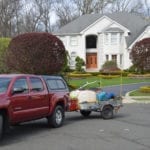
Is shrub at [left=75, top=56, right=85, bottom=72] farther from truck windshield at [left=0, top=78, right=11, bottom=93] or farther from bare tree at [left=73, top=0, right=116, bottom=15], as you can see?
truck windshield at [left=0, top=78, right=11, bottom=93]

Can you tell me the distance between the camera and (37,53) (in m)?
32.3

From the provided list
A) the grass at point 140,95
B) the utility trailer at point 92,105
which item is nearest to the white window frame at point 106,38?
the grass at point 140,95

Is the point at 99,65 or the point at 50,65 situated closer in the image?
the point at 50,65

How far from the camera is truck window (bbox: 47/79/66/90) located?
15.5 metres

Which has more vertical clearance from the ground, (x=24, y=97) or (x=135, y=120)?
(x=24, y=97)

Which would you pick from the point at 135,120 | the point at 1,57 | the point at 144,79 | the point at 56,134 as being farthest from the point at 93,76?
the point at 56,134

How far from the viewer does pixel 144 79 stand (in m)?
51.6

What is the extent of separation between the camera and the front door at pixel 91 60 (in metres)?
67.3

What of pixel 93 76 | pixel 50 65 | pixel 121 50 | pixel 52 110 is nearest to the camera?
pixel 52 110

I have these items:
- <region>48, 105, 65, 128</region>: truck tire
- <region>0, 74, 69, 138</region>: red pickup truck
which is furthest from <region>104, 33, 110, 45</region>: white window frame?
<region>48, 105, 65, 128</region>: truck tire

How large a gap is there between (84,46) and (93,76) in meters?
11.4

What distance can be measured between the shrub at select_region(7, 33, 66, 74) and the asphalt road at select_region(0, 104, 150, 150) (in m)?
14.5

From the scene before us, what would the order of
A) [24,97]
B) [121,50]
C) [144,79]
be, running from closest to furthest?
[24,97], [144,79], [121,50]

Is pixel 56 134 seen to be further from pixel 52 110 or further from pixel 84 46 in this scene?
pixel 84 46
